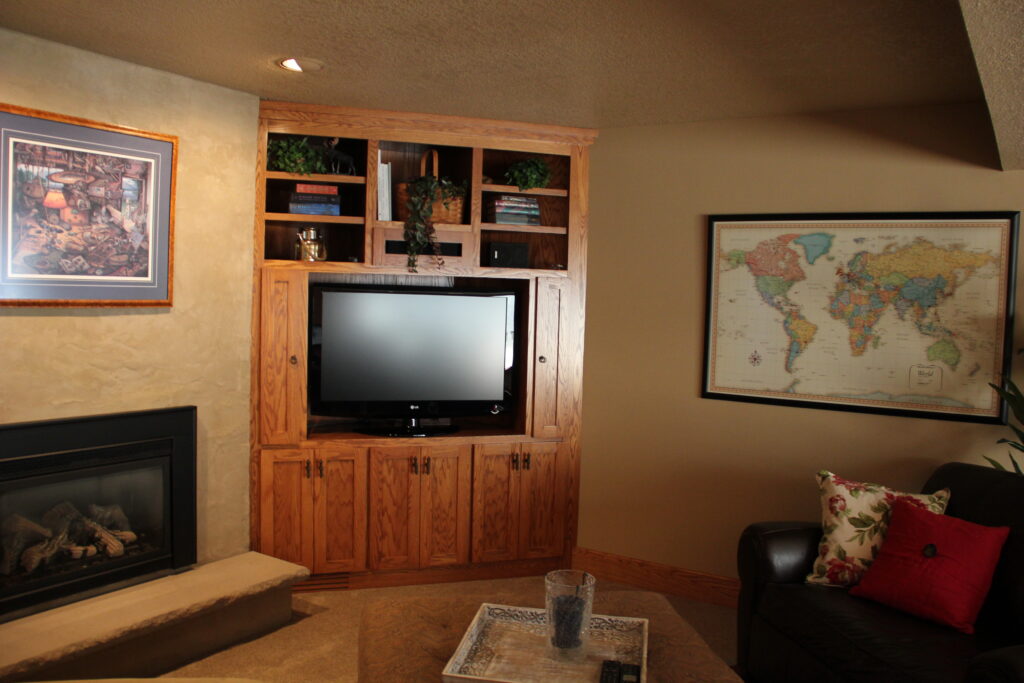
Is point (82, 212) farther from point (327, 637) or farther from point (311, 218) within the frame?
point (327, 637)

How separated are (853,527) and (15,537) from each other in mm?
3178

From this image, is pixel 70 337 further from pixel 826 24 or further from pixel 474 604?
pixel 826 24

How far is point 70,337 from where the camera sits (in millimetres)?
3078

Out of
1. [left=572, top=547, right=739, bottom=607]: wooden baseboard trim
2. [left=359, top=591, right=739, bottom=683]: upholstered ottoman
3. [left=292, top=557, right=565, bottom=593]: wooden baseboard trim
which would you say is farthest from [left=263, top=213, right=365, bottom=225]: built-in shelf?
[left=572, top=547, right=739, bottom=607]: wooden baseboard trim

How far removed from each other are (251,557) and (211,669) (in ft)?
2.05

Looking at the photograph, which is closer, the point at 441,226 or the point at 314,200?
the point at 314,200

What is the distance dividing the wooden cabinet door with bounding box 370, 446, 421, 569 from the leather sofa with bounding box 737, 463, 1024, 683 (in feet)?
5.59

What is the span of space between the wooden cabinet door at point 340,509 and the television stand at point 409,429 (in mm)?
194

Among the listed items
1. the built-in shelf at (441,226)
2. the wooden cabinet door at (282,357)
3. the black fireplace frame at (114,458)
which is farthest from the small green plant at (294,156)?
the black fireplace frame at (114,458)

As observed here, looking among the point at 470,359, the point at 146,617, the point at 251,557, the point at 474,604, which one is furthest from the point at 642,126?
the point at 146,617

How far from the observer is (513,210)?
13.3 feet

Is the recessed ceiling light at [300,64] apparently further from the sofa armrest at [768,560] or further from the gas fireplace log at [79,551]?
the sofa armrest at [768,560]

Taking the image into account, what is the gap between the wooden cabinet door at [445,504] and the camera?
4000 millimetres

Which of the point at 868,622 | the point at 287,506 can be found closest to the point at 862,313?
the point at 868,622
